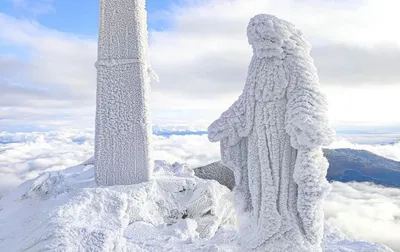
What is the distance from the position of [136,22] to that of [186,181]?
2.82 meters

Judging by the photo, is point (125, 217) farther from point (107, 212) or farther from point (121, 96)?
point (121, 96)

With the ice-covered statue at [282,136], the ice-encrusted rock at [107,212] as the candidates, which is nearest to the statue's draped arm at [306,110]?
the ice-covered statue at [282,136]

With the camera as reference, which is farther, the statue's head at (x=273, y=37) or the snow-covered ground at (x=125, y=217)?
the snow-covered ground at (x=125, y=217)

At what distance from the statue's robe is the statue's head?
0.06m

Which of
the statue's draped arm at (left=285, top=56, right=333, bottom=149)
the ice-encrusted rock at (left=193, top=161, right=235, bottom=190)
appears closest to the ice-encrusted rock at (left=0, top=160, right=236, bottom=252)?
the ice-encrusted rock at (left=193, top=161, right=235, bottom=190)

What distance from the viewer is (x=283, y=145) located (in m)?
3.48

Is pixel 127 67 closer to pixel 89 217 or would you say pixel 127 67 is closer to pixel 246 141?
pixel 89 217

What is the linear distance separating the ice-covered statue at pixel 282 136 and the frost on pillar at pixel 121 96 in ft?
11.9

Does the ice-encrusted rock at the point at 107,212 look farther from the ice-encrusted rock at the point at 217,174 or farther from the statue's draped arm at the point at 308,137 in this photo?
the statue's draped arm at the point at 308,137

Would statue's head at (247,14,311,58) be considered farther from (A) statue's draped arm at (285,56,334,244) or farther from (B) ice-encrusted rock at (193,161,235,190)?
(B) ice-encrusted rock at (193,161,235,190)

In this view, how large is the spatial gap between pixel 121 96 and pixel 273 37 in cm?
405

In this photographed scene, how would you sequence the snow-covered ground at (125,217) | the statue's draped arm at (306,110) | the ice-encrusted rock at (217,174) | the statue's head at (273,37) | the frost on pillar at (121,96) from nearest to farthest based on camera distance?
1. the statue's draped arm at (306,110)
2. the statue's head at (273,37)
3. the snow-covered ground at (125,217)
4. the frost on pillar at (121,96)
5. the ice-encrusted rock at (217,174)

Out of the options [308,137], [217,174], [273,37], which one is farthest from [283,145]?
[217,174]

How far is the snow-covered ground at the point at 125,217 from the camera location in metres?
5.17
